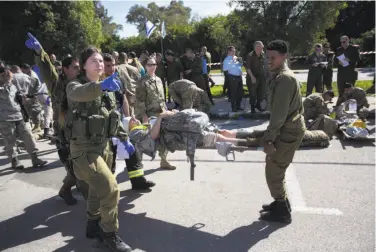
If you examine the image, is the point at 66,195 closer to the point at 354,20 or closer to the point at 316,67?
the point at 316,67

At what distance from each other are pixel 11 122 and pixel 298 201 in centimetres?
481

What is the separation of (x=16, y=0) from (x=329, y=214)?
23.5 meters

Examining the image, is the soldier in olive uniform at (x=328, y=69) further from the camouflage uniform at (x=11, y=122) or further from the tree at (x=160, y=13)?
the tree at (x=160, y=13)

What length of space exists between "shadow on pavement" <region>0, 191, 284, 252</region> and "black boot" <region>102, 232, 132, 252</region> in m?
0.19

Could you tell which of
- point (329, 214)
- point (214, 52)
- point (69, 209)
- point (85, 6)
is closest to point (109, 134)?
point (69, 209)

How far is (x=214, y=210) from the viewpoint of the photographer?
4191 millimetres

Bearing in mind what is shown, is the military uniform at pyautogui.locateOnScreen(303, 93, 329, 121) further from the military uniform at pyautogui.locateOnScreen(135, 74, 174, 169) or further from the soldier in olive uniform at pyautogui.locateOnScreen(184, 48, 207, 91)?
the soldier in olive uniform at pyautogui.locateOnScreen(184, 48, 207, 91)

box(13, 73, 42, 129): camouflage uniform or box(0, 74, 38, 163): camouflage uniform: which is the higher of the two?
box(13, 73, 42, 129): camouflage uniform

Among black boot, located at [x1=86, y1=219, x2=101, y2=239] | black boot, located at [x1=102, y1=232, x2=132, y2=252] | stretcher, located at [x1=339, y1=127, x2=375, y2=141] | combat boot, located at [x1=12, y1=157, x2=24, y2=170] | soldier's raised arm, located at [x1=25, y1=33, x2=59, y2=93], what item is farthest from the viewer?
stretcher, located at [x1=339, y1=127, x2=375, y2=141]

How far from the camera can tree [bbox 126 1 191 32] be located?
199 ft

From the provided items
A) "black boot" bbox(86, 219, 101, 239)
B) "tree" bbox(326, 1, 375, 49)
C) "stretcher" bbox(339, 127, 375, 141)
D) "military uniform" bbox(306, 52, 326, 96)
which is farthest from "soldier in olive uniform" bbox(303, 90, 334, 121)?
"tree" bbox(326, 1, 375, 49)

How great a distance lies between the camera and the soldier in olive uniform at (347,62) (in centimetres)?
943

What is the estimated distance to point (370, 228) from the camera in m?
3.65

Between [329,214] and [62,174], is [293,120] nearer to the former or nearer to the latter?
[329,214]
